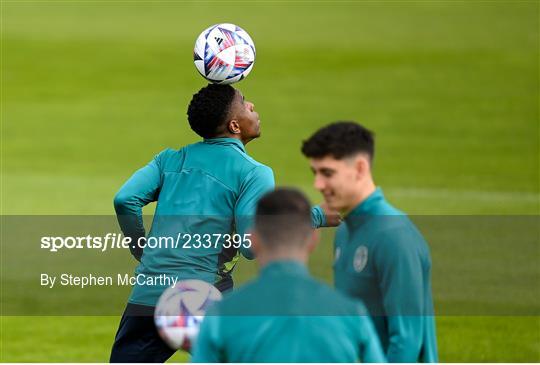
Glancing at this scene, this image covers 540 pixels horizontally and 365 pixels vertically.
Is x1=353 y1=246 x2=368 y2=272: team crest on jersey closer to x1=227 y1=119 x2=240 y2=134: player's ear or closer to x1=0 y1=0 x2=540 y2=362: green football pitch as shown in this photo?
x1=227 y1=119 x2=240 y2=134: player's ear

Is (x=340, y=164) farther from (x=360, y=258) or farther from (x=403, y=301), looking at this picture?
(x=403, y=301)

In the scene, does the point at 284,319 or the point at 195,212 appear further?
the point at 195,212

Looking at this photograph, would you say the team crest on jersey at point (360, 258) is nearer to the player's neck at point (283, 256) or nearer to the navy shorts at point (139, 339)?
the player's neck at point (283, 256)

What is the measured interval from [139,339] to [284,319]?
11.2 ft

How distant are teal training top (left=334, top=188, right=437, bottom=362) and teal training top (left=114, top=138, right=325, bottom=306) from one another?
5.75 feet

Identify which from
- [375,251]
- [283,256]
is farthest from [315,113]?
[283,256]

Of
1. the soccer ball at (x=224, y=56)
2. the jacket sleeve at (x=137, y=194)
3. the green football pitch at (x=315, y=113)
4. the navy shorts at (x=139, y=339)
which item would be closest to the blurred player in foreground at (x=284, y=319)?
the navy shorts at (x=139, y=339)

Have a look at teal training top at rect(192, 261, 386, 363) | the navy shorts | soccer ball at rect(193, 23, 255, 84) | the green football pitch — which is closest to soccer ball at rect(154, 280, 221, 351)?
teal training top at rect(192, 261, 386, 363)

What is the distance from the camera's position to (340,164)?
5.77 metres

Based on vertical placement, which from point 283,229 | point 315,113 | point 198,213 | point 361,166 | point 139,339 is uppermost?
point 315,113

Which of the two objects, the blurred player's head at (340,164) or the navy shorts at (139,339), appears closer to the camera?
the blurred player's head at (340,164)

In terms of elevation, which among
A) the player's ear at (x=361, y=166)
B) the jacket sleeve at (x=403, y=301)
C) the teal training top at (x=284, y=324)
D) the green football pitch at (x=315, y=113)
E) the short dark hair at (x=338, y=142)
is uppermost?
the green football pitch at (x=315, y=113)

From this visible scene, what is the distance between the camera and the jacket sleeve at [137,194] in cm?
796

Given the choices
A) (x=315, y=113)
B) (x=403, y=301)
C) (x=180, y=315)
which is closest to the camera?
(x=403, y=301)
